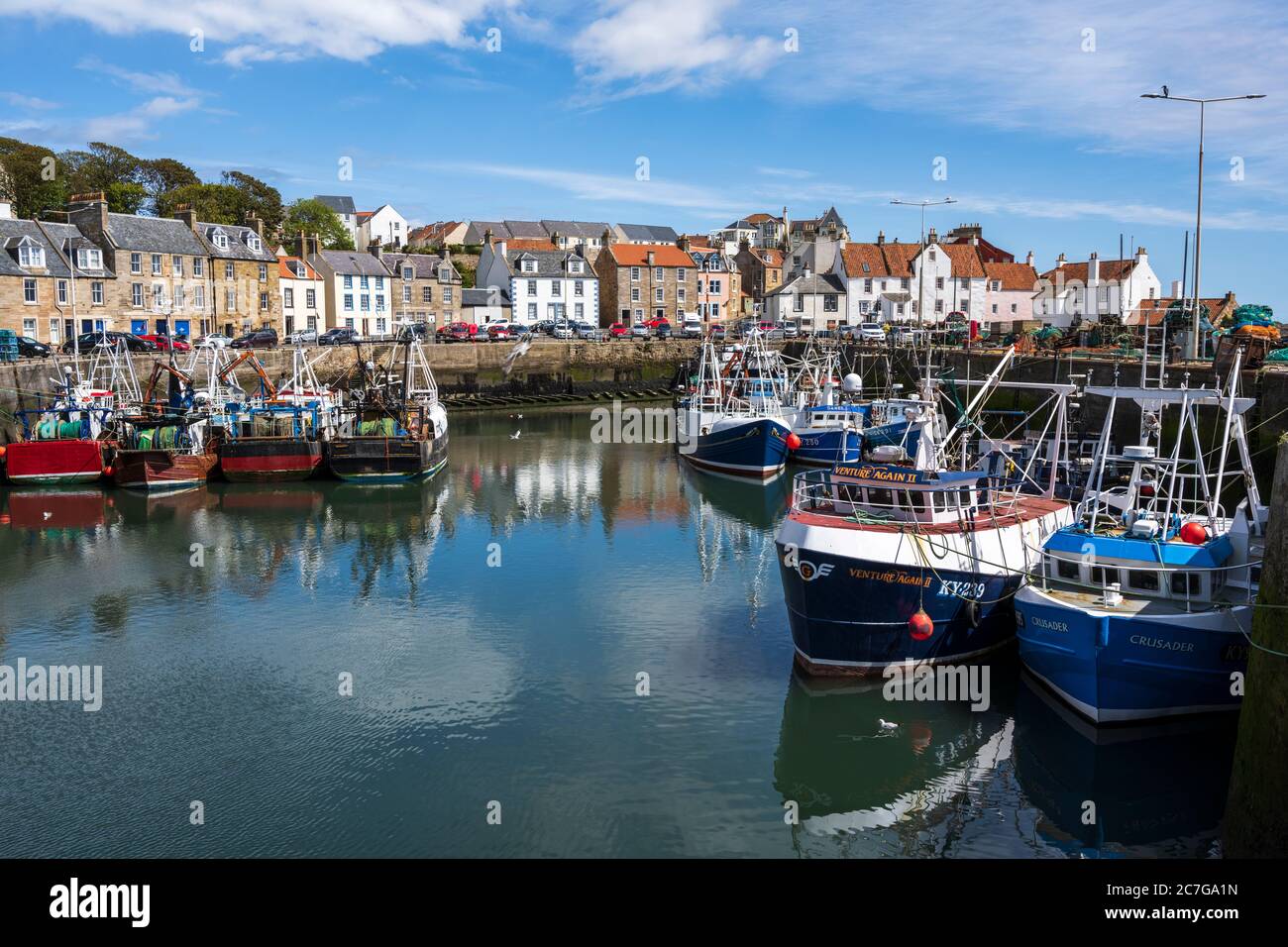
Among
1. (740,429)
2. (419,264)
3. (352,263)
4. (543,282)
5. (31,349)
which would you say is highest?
(419,264)

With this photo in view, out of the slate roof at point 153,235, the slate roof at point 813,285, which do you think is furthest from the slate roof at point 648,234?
the slate roof at point 153,235

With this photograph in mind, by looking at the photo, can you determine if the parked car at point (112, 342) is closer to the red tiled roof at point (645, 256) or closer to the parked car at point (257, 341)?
the parked car at point (257, 341)

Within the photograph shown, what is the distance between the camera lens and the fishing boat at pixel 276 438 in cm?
3956

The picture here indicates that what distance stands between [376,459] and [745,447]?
13954 millimetres

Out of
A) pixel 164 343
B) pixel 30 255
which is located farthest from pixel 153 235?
pixel 164 343

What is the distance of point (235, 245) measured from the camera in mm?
67062

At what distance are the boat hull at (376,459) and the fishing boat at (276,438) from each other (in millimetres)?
1119

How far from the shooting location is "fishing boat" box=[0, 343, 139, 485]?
38438 millimetres

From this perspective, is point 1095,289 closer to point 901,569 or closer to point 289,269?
point 289,269

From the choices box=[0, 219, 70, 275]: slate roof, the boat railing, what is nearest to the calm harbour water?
the boat railing

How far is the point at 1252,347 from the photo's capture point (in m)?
31.5

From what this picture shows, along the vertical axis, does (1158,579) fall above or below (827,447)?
above
